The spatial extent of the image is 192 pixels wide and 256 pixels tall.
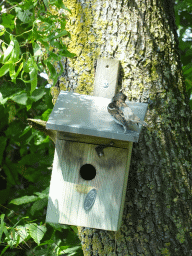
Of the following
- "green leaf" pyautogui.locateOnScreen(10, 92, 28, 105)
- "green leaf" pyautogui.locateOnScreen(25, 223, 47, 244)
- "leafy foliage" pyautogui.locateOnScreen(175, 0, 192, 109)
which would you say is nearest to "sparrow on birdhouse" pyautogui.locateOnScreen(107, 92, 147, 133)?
"green leaf" pyautogui.locateOnScreen(10, 92, 28, 105)

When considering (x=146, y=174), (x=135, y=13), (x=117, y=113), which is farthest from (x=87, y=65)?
(x=146, y=174)

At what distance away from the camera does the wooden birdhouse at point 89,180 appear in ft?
5.46

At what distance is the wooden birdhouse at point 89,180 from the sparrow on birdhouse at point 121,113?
6 cm

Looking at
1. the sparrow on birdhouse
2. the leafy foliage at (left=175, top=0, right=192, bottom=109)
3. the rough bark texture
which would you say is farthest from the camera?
the leafy foliage at (left=175, top=0, right=192, bottom=109)

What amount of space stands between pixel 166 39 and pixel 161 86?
0.31 metres

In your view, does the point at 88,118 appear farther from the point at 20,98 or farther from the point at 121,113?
the point at 20,98

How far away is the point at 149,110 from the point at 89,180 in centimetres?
54

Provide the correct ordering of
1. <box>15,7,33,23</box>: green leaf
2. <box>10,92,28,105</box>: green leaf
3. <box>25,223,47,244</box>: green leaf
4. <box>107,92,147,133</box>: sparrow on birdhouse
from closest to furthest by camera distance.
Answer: <box>107,92,147,133</box>: sparrow on birdhouse < <box>15,7,33,23</box>: green leaf < <box>25,223,47,244</box>: green leaf < <box>10,92,28,105</box>: green leaf

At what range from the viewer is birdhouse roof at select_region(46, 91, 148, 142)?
4.93 feet

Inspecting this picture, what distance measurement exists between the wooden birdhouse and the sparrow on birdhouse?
0.06 metres

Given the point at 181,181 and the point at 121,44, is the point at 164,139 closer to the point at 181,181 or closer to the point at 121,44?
the point at 181,181

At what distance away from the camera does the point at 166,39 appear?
1989mm

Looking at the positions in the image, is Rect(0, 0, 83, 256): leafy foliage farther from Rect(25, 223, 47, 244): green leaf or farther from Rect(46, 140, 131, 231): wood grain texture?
Rect(46, 140, 131, 231): wood grain texture

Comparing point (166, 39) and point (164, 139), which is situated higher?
point (166, 39)
